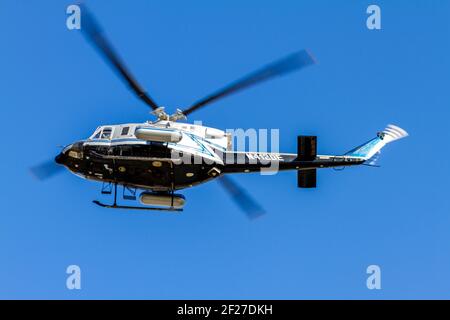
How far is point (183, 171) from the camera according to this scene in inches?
749

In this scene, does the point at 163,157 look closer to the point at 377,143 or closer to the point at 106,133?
the point at 106,133

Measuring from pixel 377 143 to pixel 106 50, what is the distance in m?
7.47

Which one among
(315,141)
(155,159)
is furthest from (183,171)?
(315,141)

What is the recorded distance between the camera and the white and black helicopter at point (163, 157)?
18719mm

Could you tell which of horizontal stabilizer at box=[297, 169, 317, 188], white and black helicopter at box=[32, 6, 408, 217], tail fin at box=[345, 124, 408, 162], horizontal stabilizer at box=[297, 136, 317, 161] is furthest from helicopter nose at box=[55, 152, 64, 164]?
tail fin at box=[345, 124, 408, 162]

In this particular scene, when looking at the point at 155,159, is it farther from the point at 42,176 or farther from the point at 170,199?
the point at 42,176

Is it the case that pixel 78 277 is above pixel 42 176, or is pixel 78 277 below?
below

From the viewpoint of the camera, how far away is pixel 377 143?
70.4 feet

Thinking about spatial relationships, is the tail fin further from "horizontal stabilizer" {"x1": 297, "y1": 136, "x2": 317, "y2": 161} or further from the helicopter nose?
the helicopter nose

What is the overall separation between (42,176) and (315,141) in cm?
661

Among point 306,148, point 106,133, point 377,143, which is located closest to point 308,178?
point 306,148

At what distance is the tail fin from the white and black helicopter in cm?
26
